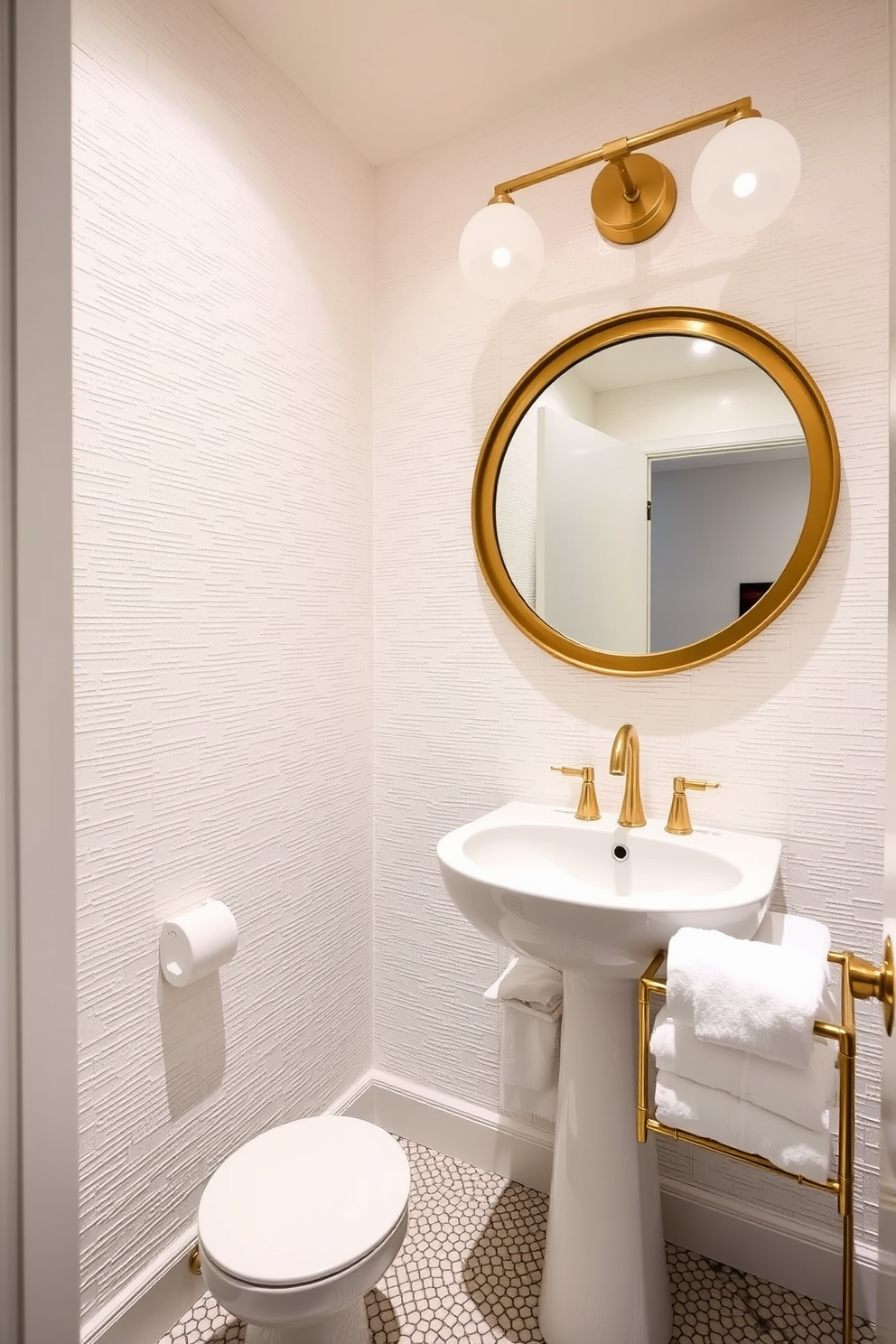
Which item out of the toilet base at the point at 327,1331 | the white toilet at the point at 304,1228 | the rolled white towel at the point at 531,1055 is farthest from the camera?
the rolled white towel at the point at 531,1055

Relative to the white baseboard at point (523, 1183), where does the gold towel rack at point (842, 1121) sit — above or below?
above

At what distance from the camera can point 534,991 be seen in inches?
56.0

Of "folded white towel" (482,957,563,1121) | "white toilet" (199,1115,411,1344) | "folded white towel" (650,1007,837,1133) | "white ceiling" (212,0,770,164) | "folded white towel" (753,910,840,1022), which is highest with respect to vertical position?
"white ceiling" (212,0,770,164)

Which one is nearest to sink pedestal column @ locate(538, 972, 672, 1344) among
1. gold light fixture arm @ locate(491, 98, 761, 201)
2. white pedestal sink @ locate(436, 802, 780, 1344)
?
white pedestal sink @ locate(436, 802, 780, 1344)

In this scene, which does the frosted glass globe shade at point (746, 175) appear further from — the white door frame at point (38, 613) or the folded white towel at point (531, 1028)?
the folded white towel at point (531, 1028)

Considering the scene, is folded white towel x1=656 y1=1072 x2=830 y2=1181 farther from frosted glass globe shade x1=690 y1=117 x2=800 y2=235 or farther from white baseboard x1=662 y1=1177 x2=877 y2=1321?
frosted glass globe shade x1=690 y1=117 x2=800 y2=235

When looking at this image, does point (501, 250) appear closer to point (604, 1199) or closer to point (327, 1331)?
point (604, 1199)

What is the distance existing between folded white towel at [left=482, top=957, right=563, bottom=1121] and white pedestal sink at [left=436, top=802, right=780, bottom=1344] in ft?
0.40

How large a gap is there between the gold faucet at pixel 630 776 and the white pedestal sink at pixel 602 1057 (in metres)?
0.04

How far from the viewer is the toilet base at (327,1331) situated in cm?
109

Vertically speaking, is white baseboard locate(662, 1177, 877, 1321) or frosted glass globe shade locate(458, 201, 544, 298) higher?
frosted glass globe shade locate(458, 201, 544, 298)

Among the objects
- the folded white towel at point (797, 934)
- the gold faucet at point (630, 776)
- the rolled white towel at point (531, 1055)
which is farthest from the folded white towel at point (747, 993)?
the rolled white towel at point (531, 1055)

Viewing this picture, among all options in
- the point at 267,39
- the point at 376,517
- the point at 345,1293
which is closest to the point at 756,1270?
the point at 345,1293

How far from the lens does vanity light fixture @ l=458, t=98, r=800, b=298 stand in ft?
3.84
